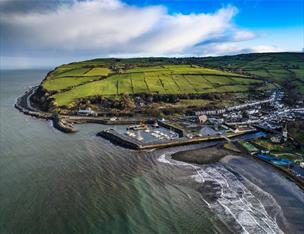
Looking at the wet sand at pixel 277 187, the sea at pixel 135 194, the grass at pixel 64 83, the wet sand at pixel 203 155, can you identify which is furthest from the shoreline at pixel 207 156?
the grass at pixel 64 83

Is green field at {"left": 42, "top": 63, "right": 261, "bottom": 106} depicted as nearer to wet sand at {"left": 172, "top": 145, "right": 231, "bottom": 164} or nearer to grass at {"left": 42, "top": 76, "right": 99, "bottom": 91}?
grass at {"left": 42, "top": 76, "right": 99, "bottom": 91}

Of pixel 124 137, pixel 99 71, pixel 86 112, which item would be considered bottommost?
pixel 124 137

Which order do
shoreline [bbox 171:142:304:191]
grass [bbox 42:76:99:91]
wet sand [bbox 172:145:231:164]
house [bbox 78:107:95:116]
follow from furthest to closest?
grass [bbox 42:76:99:91], house [bbox 78:107:95:116], wet sand [bbox 172:145:231:164], shoreline [bbox 171:142:304:191]

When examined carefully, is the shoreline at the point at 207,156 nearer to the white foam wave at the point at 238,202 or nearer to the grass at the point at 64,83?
the white foam wave at the point at 238,202

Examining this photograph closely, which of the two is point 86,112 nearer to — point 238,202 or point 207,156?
point 207,156

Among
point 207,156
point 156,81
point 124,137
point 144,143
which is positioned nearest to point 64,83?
point 156,81

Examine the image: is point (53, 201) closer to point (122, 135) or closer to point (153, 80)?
point (122, 135)

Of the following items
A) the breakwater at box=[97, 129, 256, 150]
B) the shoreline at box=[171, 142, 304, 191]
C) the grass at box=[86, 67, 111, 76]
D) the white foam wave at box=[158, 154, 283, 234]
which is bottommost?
the white foam wave at box=[158, 154, 283, 234]

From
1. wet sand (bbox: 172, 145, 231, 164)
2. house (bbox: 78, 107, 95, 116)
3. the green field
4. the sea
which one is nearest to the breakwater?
the sea
